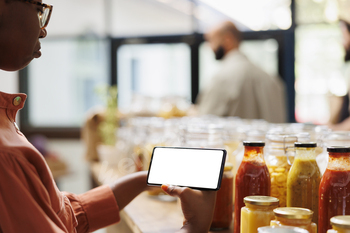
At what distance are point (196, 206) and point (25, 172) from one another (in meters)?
0.36

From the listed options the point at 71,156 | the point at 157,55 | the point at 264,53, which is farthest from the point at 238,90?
the point at 71,156

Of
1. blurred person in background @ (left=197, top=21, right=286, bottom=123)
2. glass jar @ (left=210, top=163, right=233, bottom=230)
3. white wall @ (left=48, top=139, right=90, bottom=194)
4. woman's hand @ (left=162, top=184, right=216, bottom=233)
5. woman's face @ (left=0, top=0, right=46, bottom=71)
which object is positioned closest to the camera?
woman's face @ (left=0, top=0, right=46, bottom=71)

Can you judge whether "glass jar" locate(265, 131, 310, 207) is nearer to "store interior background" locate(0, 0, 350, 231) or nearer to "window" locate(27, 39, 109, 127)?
"store interior background" locate(0, 0, 350, 231)

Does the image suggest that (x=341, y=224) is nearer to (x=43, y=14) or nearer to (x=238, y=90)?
(x=43, y=14)

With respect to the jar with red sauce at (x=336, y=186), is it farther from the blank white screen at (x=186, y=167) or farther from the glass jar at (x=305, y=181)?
the blank white screen at (x=186, y=167)

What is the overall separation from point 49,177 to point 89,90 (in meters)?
4.09

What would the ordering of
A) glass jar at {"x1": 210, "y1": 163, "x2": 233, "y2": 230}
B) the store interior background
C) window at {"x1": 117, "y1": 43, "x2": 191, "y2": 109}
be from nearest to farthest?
glass jar at {"x1": 210, "y1": 163, "x2": 233, "y2": 230} → the store interior background → window at {"x1": 117, "y1": 43, "x2": 191, "y2": 109}

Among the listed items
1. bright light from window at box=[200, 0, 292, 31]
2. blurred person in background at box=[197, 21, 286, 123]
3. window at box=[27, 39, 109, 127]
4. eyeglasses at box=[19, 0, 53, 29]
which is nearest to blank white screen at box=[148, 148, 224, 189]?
eyeglasses at box=[19, 0, 53, 29]

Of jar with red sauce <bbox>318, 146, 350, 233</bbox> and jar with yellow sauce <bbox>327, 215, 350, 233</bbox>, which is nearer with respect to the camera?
jar with yellow sauce <bbox>327, 215, 350, 233</bbox>

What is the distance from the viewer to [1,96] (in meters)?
0.76

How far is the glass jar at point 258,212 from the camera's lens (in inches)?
29.7

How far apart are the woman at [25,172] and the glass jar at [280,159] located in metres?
0.19

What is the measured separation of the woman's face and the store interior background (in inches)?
106

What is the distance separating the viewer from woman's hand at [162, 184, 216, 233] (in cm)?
85
